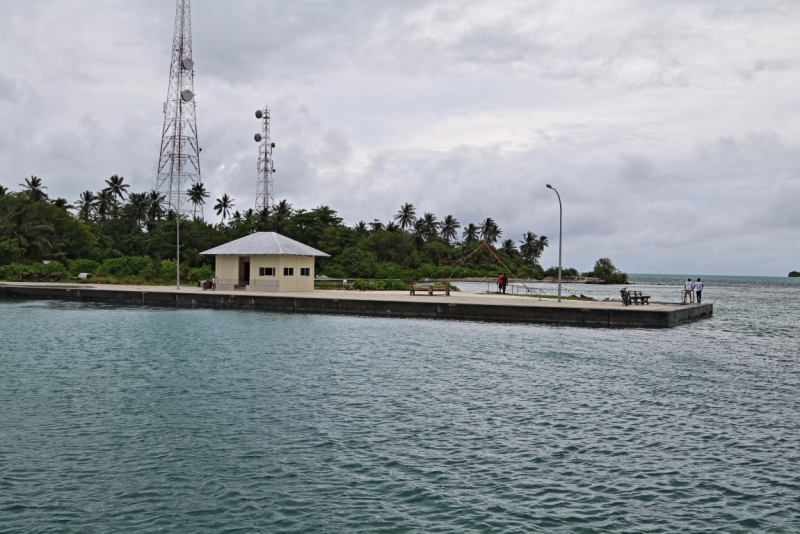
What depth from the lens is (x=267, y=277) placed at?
47.1 metres

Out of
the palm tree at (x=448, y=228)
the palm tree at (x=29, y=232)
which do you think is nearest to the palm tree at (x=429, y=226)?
the palm tree at (x=448, y=228)

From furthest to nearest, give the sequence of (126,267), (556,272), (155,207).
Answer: (556,272)
(155,207)
(126,267)

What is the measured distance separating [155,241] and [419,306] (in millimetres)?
44599

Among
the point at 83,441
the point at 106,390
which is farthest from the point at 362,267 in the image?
the point at 83,441

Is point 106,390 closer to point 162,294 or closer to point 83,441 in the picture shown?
point 83,441

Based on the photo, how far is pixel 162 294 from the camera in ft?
144

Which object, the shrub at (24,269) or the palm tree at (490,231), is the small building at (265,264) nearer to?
the shrub at (24,269)

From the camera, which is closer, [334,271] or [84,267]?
[84,267]

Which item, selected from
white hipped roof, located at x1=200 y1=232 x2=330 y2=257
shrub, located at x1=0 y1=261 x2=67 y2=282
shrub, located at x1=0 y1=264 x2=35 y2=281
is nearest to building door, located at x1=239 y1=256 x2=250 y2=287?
white hipped roof, located at x1=200 y1=232 x2=330 y2=257

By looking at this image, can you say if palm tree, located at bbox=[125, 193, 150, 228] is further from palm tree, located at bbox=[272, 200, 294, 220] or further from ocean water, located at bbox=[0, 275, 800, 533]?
ocean water, located at bbox=[0, 275, 800, 533]

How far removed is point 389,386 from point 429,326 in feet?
52.1

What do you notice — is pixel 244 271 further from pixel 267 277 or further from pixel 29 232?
pixel 29 232

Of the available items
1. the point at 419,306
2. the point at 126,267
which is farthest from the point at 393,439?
the point at 126,267

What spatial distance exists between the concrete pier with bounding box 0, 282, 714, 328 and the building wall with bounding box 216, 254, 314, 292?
159 centimetres
